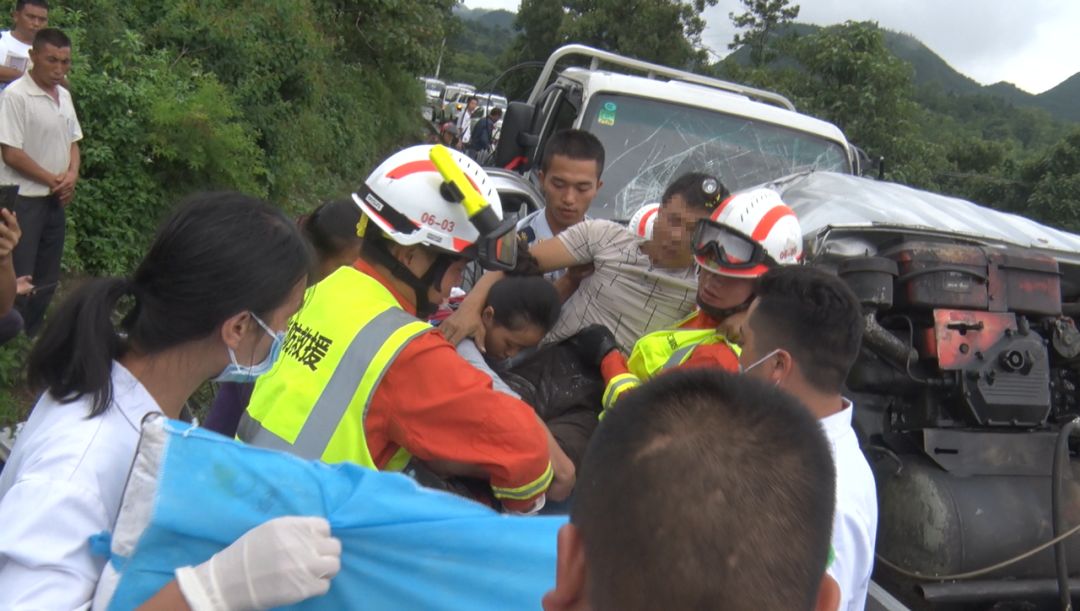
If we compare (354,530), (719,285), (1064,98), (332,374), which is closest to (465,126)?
(719,285)

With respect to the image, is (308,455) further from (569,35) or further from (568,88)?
(569,35)

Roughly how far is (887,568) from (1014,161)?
65.7 ft

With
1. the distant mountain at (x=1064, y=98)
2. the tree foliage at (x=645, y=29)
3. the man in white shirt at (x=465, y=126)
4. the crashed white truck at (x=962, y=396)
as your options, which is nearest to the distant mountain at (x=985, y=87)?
the distant mountain at (x=1064, y=98)

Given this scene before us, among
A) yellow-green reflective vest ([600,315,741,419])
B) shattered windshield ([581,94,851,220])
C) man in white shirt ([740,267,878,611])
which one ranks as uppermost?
shattered windshield ([581,94,851,220])

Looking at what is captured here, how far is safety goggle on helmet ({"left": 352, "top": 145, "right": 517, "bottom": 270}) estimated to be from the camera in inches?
95.9

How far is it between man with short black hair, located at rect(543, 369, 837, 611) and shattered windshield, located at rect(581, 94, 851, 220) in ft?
14.5

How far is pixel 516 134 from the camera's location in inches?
243

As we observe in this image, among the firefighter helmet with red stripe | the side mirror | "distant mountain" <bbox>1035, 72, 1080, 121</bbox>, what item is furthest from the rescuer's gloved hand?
"distant mountain" <bbox>1035, 72, 1080, 121</bbox>

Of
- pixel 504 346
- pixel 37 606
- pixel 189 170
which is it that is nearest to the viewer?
pixel 37 606

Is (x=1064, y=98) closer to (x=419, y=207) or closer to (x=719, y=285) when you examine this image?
(x=719, y=285)

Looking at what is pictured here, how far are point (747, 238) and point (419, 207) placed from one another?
48.3 inches

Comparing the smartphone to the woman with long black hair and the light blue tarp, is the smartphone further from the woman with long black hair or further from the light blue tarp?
the light blue tarp

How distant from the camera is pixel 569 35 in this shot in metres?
33.3

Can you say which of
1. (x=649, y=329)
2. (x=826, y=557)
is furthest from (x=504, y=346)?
(x=826, y=557)
